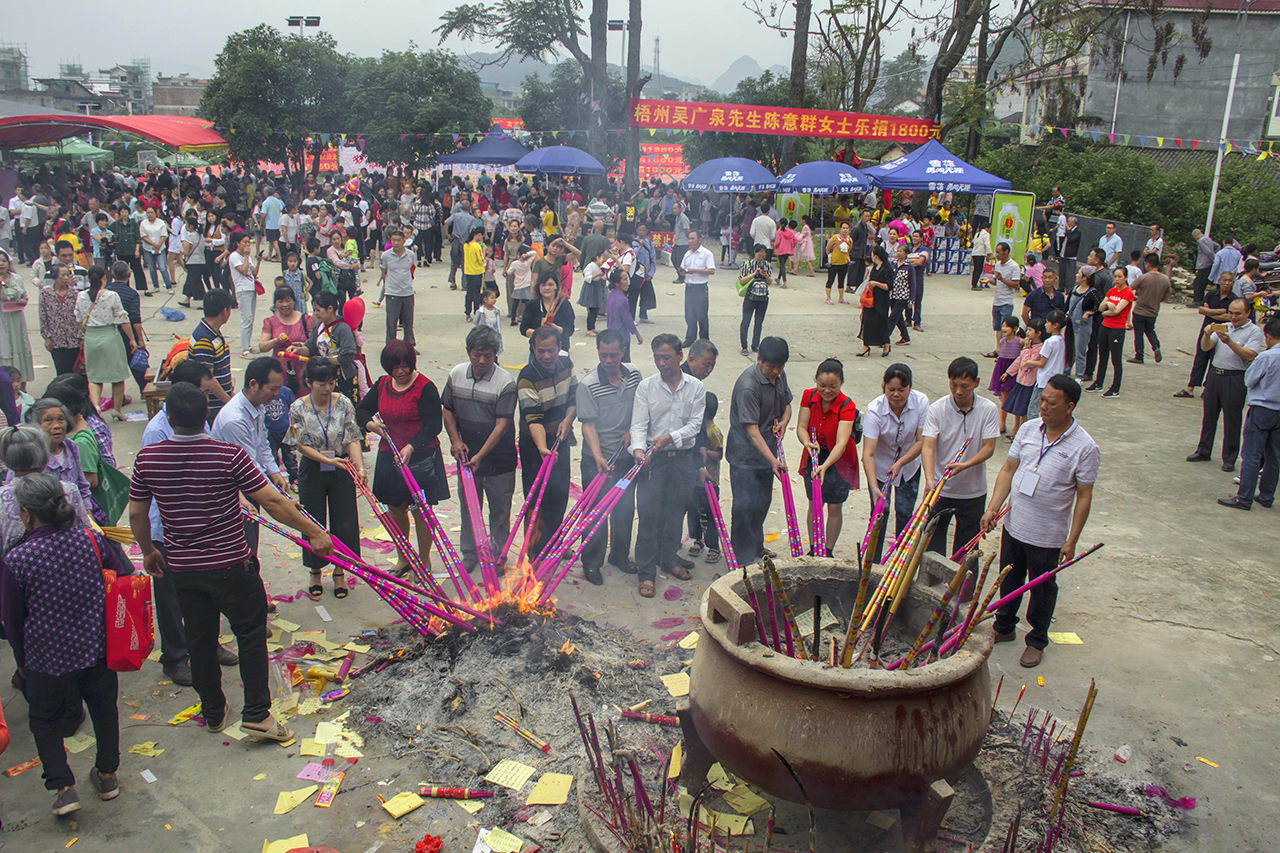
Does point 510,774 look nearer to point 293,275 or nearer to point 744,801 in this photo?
point 744,801

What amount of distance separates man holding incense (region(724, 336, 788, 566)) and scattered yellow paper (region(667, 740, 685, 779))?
2026 millimetres

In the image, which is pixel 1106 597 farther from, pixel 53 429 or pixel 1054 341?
pixel 53 429

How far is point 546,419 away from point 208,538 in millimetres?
2436

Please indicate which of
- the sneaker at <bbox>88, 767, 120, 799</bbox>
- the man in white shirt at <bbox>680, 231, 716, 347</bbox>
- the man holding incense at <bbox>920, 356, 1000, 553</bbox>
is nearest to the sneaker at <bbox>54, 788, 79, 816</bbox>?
the sneaker at <bbox>88, 767, 120, 799</bbox>

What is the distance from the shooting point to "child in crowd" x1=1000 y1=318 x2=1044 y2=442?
8.59 meters

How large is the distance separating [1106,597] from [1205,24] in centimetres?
3620

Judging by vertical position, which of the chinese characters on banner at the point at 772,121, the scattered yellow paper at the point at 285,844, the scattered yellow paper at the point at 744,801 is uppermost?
the chinese characters on banner at the point at 772,121

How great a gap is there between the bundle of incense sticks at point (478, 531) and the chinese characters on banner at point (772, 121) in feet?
58.5

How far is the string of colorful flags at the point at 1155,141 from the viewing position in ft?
61.3

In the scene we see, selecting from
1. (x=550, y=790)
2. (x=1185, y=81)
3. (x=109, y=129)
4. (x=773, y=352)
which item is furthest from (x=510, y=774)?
(x=1185, y=81)

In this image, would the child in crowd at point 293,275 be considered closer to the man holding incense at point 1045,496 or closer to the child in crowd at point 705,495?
the child in crowd at point 705,495

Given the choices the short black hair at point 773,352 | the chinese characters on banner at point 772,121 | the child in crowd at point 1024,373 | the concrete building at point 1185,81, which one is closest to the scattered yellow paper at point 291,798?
the short black hair at point 773,352

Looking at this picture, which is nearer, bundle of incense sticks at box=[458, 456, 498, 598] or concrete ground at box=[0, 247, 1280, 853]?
concrete ground at box=[0, 247, 1280, 853]

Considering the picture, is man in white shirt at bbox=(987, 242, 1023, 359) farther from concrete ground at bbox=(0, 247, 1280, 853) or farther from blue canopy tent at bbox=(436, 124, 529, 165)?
blue canopy tent at bbox=(436, 124, 529, 165)
